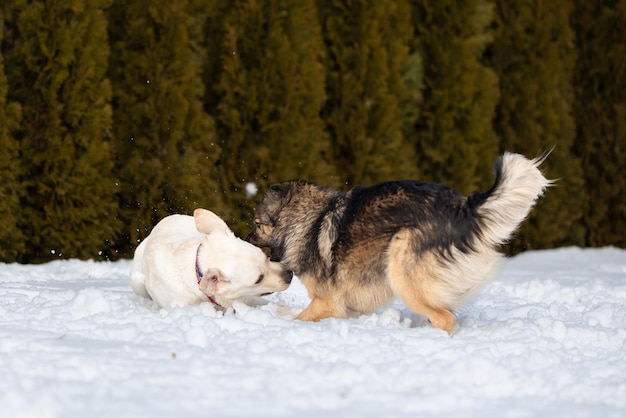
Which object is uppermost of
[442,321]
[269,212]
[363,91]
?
[363,91]

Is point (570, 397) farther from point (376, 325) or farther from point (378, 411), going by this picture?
point (376, 325)

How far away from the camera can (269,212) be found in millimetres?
6602

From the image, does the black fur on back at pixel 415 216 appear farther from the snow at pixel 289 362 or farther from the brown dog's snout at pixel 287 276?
the snow at pixel 289 362

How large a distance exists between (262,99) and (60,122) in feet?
7.89

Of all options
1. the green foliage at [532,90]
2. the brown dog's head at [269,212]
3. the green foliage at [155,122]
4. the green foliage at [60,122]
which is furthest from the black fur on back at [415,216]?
the green foliage at [532,90]

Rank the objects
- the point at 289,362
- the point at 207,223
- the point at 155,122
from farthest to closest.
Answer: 1. the point at 155,122
2. the point at 207,223
3. the point at 289,362

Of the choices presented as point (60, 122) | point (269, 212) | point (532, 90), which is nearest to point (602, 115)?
point (532, 90)

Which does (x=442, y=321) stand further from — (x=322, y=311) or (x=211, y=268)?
(x=211, y=268)

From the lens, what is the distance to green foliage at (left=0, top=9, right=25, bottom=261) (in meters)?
9.33

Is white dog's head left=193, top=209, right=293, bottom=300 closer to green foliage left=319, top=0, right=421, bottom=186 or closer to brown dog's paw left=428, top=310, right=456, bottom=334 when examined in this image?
brown dog's paw left=428, top=310, right=456, bottom=334

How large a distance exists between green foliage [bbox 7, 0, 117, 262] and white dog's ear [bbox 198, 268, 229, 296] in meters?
4.30

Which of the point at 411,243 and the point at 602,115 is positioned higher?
the point at 411,243

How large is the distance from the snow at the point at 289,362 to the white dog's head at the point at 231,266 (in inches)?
8.2

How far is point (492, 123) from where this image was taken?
45.6 feet
